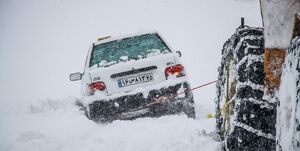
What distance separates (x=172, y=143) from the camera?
12.9 ft

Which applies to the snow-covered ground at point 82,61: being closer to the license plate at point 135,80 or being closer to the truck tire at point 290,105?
the license plate at point 135,80

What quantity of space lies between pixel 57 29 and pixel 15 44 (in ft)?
13.1

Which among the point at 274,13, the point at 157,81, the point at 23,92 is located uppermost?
the point at 274,13

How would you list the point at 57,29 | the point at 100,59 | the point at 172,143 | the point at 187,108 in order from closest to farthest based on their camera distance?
the point at 172,143, the point at 187,108, the point at 100,59, the point at 57,29

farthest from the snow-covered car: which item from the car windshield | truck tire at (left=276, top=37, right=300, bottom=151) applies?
truck tire at (left=276, top=37, right=300, bottom=151)

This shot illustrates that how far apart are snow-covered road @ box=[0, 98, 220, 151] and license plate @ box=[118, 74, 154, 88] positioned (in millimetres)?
556

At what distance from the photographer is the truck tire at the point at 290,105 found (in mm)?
1621

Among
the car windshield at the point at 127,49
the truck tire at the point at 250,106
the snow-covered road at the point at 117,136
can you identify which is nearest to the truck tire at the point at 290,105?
the truck tire at the point at 250,106

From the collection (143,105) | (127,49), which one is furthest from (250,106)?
(127,49)

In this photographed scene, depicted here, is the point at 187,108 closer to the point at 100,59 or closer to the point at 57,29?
the point at 100,59

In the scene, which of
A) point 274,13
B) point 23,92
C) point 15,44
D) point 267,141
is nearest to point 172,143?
point 267,141

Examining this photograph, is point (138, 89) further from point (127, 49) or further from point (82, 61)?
point (82, 61)

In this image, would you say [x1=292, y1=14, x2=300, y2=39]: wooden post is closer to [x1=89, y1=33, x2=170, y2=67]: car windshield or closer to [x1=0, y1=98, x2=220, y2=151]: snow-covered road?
[x1=0, y1=98, x2=220, y2=151]: snow-covered road

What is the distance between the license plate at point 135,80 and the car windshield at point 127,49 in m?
0.42
